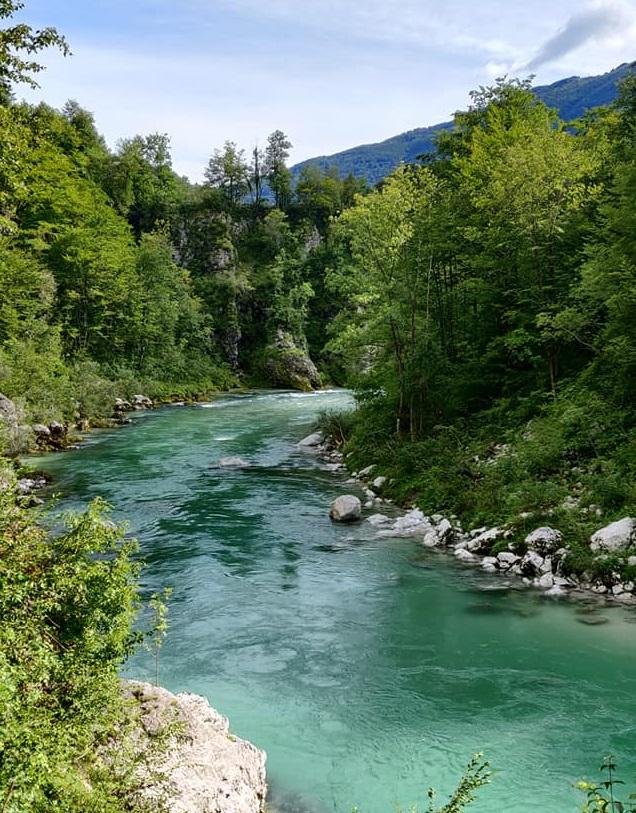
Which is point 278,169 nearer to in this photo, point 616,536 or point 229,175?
point 229,175

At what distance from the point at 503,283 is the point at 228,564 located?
13.4 m

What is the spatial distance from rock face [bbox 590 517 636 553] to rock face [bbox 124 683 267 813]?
26.4ft

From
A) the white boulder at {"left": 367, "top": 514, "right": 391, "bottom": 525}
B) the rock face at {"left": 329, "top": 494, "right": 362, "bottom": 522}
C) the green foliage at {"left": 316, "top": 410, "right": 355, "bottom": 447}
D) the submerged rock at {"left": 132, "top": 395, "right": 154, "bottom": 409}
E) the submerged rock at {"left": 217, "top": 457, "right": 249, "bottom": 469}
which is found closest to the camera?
the white boulder at {"left": 367, "top": 514, "right": 391, "bottom": 525}

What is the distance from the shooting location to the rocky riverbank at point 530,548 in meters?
11.4

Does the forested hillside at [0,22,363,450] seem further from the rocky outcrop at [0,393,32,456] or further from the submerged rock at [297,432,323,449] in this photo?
the submerged rock at [297,432,323,449]

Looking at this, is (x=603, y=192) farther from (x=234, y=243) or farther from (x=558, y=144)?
(x=234, y=243)

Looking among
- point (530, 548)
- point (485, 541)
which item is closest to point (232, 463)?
point (485, 541)

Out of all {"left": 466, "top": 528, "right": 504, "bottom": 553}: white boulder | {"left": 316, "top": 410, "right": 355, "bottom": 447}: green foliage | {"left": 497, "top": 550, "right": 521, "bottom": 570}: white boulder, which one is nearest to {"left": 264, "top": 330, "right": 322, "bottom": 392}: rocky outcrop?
{"left": 316, "top": 410, "right": 355, "bottom": 447}: green foliage

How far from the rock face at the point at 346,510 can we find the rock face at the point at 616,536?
6512mm

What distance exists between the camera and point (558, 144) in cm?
1989

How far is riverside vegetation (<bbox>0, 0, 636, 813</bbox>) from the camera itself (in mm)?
5629

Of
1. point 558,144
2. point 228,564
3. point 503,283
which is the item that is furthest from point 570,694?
point 558,144

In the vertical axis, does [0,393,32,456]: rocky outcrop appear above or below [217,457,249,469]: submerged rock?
above

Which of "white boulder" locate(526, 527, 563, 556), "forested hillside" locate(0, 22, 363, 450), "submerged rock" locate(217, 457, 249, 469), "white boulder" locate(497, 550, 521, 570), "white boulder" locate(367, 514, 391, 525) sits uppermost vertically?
"forested hillside" locate(0, 22, 363, 450)
